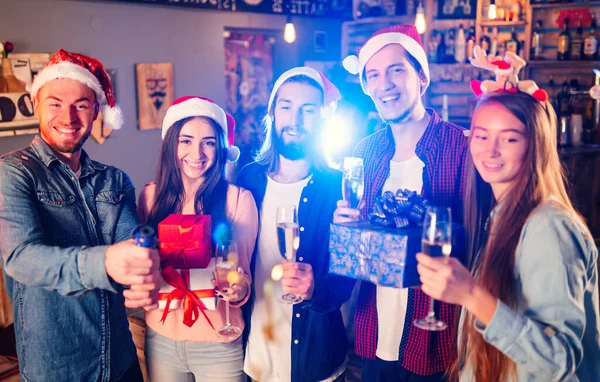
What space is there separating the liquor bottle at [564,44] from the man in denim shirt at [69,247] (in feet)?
17.0

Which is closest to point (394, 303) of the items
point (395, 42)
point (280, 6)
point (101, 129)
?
point (395, 42)

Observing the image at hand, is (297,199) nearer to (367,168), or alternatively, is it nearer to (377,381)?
(367,168)

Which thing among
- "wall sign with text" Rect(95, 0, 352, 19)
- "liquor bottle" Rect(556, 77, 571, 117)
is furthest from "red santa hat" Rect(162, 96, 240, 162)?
"liquor bottle" Rect(556, 77, 571, 117)

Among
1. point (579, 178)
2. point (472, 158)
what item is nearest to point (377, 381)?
point (472, 158)

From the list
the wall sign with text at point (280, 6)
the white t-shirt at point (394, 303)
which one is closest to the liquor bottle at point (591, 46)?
the wall sign with text at point (280, 6)

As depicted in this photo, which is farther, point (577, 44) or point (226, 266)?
point (577, 44)

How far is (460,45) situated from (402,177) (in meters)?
4.70

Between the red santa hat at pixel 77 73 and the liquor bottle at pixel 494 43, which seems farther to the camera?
the liquor bottle at pixel 494 43

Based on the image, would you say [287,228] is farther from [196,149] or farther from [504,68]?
[504,68]

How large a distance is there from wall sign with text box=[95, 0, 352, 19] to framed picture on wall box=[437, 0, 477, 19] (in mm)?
1985

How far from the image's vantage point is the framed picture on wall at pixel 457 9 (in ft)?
20.9

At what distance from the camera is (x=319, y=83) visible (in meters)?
2.38

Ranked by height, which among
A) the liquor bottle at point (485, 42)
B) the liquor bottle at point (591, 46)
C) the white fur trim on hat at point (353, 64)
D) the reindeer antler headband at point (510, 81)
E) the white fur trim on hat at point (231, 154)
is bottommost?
the white fur trim on hat at point (231, 154)

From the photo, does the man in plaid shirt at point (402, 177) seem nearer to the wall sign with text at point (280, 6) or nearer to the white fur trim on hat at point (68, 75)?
the white fur trim on hat at point (68, 75)
